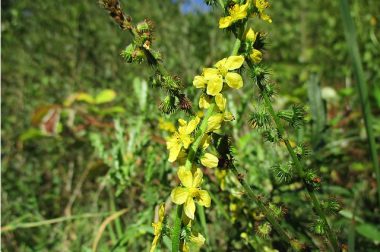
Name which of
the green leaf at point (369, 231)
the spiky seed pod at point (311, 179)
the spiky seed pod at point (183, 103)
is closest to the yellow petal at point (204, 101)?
the spiky seed pod at point (183, 103)

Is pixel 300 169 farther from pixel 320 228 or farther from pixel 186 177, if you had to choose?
pixel 186 177

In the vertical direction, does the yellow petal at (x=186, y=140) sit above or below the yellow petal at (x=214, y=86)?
below

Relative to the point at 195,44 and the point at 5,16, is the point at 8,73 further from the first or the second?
the point at 195,44

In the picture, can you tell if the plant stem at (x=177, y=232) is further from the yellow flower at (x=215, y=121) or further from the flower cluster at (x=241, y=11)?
the flower cluster at (x=241, y=11)

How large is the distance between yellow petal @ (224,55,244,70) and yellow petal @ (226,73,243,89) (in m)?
0.01

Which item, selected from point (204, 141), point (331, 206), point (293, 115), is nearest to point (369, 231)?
point (331, 206)

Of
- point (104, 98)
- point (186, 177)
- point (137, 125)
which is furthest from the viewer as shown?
point (104, 98)

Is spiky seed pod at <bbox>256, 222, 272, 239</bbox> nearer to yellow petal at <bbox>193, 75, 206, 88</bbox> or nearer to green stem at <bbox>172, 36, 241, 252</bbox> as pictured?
green stem at <bbox>172, 36, 241, 252</bbox>

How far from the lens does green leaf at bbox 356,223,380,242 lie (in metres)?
1.43

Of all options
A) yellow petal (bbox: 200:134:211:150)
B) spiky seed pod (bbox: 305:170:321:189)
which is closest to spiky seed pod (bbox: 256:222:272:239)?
spiky seed pod (bbox: 305:170:321:189)

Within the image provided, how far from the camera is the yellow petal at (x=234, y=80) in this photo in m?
0.81

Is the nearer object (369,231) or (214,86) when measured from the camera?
(214,86)

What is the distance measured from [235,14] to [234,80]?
0.40 ft

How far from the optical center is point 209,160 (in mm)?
794
